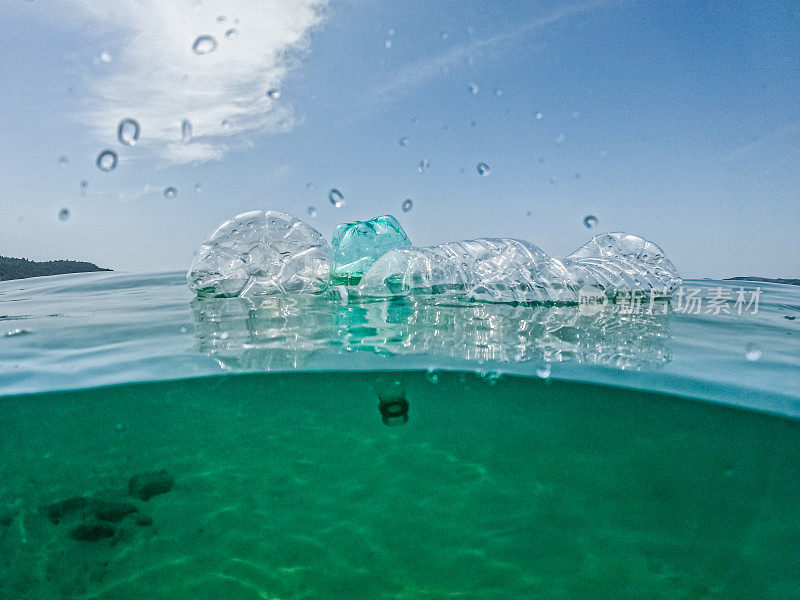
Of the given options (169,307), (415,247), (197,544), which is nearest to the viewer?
(197,544)

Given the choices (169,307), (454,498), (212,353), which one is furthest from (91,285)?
(454,498)

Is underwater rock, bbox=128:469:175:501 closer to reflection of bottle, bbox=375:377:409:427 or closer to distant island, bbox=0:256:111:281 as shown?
reflection of bottle, bbox=375:377:409:427

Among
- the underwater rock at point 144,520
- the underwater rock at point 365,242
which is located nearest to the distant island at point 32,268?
the underwater rock at point 365,242

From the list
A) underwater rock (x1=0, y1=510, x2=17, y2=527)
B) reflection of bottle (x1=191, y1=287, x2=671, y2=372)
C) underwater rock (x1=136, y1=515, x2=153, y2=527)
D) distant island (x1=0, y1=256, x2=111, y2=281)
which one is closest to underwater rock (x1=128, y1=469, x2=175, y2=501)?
underwater rock (x1=136, y1=515, x2=153, y2=527)

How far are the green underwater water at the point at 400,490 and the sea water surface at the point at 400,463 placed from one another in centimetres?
1

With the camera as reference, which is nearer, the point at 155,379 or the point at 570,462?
the point at 570,462

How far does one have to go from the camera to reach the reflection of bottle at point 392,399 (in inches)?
152

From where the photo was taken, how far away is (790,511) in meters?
2.80

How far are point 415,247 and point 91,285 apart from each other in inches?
294

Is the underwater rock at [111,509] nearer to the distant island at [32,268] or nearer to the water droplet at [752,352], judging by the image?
the water droplet at [752,352]

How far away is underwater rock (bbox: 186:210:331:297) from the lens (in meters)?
6.95

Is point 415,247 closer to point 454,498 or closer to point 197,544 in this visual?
point 454,498

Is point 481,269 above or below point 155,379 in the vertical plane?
above

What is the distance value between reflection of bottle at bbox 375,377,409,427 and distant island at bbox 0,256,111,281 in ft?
48.4
